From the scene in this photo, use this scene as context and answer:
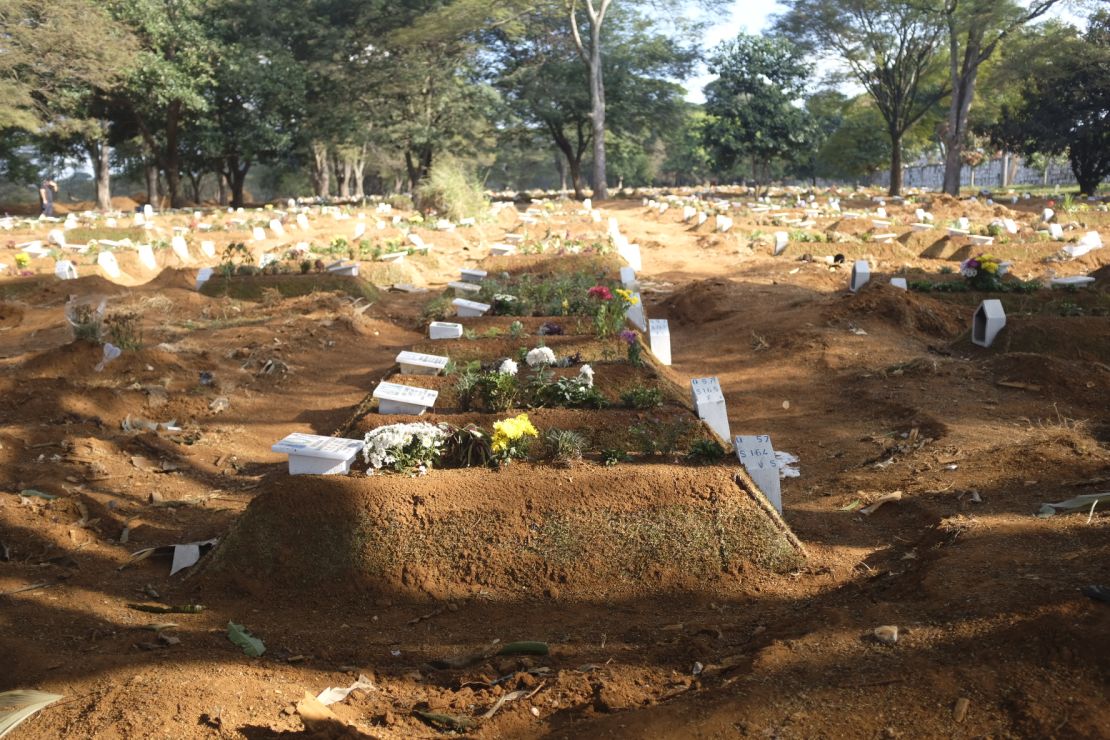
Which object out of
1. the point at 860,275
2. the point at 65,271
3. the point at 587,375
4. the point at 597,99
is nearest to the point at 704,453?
the point at 587,375

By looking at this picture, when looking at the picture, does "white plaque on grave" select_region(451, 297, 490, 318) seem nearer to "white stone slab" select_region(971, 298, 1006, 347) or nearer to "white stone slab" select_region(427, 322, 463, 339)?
"white stone slab" select_region(427, 322, 463, 339)

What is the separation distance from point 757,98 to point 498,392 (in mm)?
32335

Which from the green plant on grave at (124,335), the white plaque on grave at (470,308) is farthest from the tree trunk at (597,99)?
the green plant on grave at (124,335)

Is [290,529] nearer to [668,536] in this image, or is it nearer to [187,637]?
[187,637]

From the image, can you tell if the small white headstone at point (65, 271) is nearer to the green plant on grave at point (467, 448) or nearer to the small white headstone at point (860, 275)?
the green plant on grave at point (467, 448)

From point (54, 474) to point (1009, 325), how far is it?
884 cm

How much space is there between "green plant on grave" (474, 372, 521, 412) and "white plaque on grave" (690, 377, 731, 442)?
127cm

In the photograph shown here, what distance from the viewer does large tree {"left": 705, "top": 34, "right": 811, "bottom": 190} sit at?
3569 centimetres

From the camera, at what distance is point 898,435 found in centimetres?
741

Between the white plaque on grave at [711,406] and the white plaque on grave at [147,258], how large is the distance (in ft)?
41.4

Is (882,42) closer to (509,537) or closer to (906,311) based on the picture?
(906,311)

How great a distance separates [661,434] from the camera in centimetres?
598

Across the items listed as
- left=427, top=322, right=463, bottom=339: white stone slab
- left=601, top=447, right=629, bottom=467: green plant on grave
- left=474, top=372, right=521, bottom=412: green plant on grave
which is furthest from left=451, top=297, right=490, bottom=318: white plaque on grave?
left=601, top=447, right=629, bottom=467: green plant on grave

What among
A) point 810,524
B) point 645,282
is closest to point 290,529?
point 810,524
